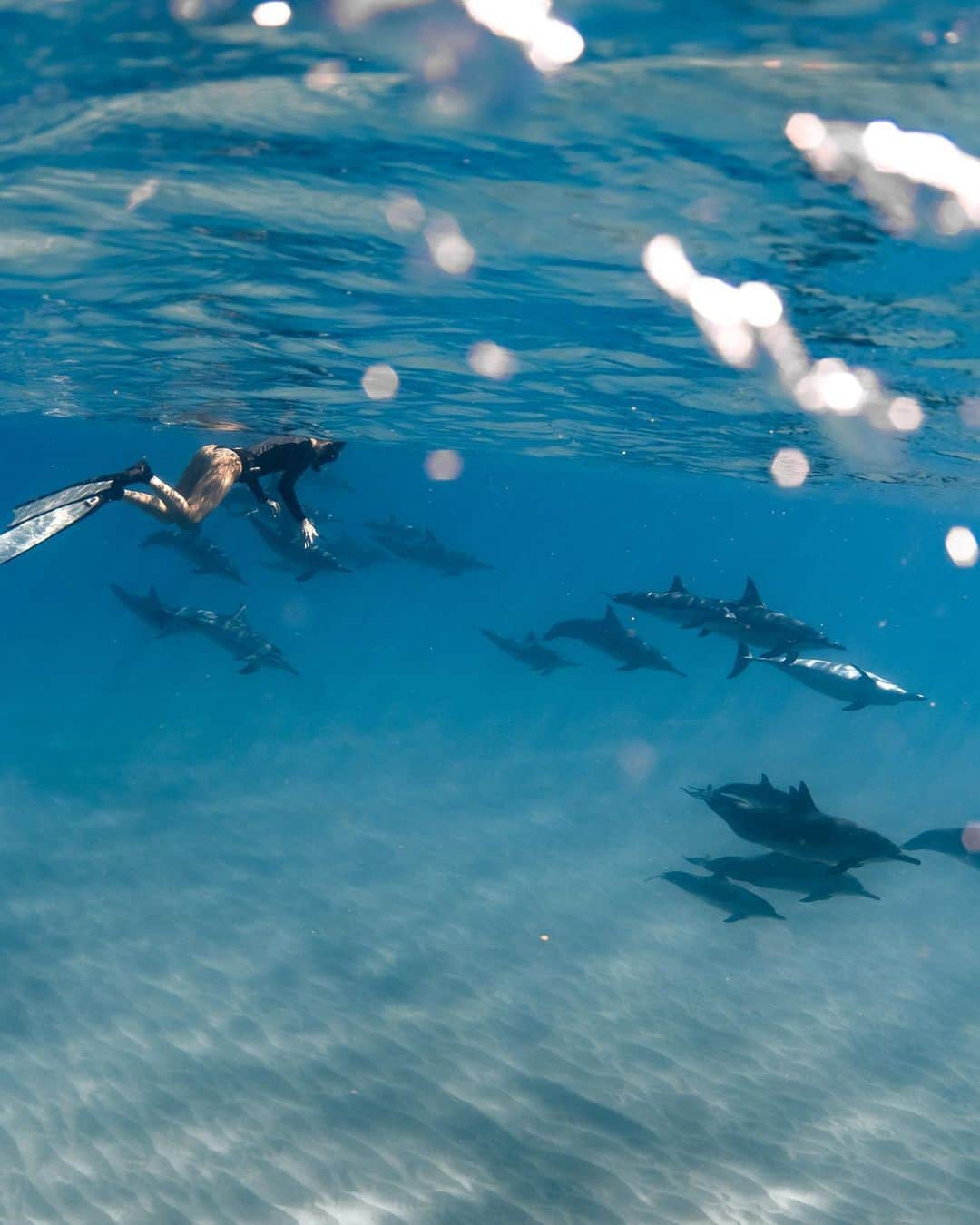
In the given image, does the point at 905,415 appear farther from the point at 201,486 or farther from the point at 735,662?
the point at 201,486

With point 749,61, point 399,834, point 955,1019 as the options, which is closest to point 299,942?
point 399,834

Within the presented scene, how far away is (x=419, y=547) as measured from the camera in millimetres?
23641

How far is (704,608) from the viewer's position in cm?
1694

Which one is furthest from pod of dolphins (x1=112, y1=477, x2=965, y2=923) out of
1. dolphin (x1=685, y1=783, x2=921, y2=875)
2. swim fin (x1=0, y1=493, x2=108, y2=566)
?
swim fin (x1=0, y1=493, x2=108, y2=566)

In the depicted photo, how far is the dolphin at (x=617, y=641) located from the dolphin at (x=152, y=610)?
8759 millimetres

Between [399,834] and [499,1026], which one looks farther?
[399,834]

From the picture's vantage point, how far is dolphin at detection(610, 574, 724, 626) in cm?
1694

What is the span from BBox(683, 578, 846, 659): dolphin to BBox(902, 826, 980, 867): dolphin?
154 inches

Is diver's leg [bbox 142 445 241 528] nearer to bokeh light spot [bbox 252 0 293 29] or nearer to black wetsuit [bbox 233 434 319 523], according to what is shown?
black wetsuit [bbox 233 434 319 523]

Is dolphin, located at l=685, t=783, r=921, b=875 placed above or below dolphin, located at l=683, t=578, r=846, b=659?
below

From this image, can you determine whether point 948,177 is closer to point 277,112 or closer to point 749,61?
point 749,61

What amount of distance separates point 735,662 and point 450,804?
1172cm

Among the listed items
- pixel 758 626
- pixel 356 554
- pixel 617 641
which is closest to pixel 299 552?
pixel 356 554

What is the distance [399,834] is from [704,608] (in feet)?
31.8
